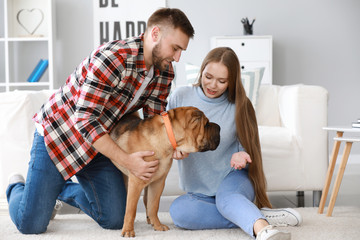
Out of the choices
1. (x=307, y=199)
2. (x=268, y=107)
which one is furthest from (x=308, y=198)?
(x=268, y=107)

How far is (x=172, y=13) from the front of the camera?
162 centimetres

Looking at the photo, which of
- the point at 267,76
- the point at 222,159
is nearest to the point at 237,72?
the point at 222,159

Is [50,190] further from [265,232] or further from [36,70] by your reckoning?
[36,70]

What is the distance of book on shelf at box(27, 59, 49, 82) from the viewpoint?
453 centimetres

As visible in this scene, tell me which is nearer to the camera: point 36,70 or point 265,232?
point 265,232

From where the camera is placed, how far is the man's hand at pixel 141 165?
164 cm

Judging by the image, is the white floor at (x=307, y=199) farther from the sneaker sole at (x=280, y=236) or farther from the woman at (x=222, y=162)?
the sneaker sole at (x=280, y=236)

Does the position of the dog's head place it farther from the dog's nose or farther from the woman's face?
the woman's face

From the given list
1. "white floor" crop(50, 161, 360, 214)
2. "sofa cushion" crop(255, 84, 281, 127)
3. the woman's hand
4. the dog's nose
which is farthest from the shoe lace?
"sofa cushion" crop(255, 84, 281, 127)

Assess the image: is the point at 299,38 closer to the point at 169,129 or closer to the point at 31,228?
the point at 169,129

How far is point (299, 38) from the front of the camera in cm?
486

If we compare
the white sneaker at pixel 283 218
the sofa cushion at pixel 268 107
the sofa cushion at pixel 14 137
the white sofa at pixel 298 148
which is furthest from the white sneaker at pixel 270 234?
the sofa cushion at pixel 268 107

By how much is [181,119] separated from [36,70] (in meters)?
3.23

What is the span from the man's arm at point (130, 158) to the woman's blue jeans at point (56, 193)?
10.7 inches
